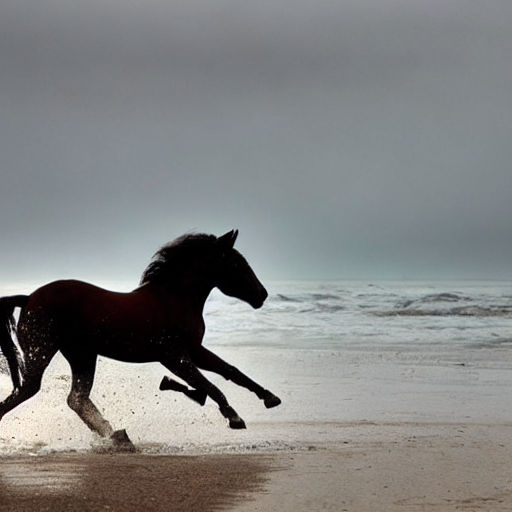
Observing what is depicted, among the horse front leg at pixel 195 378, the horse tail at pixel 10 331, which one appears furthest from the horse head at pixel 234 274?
the horse tail at pixel 10 331

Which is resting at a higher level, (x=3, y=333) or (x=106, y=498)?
(x=3, y=333)

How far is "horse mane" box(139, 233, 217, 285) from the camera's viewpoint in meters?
8.74

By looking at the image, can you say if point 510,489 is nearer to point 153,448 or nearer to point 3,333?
point 153,448

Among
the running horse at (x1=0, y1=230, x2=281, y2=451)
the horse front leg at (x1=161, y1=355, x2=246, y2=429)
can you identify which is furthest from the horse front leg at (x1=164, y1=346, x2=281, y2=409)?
the horse front leg at (x1=161, y1=355, x2=246, y2=429)

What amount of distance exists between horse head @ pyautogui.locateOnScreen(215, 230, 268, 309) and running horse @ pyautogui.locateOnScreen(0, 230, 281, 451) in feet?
0.04

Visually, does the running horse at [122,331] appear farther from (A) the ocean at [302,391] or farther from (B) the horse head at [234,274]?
(A) the ocean at [302,391]

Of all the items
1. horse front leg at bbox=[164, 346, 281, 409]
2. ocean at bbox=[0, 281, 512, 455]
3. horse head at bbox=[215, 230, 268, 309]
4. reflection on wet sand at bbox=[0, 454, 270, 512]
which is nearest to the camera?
reflection on wet sand at bbox=[0, 454, 270, 512]

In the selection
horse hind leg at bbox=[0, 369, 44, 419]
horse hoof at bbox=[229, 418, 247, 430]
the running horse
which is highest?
the running horse

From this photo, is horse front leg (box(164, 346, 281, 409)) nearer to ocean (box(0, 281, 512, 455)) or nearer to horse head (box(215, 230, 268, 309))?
ocean (box(0, 281, 512, 455))

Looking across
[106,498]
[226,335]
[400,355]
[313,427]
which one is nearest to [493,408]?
[313,427]

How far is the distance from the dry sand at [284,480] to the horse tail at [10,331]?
1044 millimetres

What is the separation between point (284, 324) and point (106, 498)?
20.0 meters

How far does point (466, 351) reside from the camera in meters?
17.9

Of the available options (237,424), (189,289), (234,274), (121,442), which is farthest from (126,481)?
(234,274)
